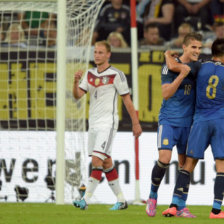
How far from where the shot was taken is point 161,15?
15.3 meters

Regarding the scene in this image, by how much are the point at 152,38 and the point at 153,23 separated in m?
0.41

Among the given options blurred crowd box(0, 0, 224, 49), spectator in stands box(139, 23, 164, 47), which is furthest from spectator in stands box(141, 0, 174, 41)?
spectator in stands box(139, 23, 164, 47)

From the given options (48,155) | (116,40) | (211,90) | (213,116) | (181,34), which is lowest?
(48,155)

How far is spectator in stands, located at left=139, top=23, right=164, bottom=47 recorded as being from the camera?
14465 mm

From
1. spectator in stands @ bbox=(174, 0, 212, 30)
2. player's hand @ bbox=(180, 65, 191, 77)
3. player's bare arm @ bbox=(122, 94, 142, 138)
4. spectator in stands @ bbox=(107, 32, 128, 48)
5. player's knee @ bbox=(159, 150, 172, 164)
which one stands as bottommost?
player's knee @ bbox=(159, 150, 172, 164)

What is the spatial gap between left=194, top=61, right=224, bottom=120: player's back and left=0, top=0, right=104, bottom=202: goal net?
3547 millimetres

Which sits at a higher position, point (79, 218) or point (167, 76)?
point (167, 76)

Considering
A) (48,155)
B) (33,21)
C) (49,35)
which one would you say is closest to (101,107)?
(48,155)

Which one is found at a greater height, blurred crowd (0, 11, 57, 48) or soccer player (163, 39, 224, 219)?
blurred crowd (0, 11, 57, 48)

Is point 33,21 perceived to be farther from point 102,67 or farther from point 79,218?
point 79,218

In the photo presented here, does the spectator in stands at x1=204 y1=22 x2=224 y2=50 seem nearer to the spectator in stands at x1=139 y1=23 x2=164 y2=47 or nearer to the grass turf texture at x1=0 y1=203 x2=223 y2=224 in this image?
the spectator in stands at x1=139 y1=23 x2=164 y2=47

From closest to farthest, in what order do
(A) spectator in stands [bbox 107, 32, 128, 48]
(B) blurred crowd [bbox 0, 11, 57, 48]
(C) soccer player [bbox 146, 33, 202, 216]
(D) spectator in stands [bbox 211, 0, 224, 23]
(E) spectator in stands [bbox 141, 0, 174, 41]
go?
(C) soccer player [bbox 146, 33, 202, 216] < (B) blurred crowd [bbox 0, 11, 57, 48] < (A) spectator in stands [bbox 107, 32, 128, 48] < (E) spectator in stands [bbox 141, 0, 174, 41] < (D) spectator in stands [bbox 211, 0, 224, 23]

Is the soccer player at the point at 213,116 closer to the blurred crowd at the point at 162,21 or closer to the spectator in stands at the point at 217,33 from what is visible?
the blurred crowd at the point at 162,21

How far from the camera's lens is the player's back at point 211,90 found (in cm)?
760
